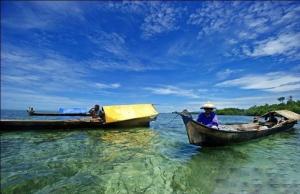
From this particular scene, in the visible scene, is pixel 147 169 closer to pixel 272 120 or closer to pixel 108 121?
pixel 108 121

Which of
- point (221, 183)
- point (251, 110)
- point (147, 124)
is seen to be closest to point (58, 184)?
point (221, 183)

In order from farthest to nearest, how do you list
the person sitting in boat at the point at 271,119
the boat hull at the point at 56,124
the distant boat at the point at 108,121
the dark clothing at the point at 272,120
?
1. the dark clothing at the point at 272,120
2. the person sitting in boat at the point at 271,119
3. the distant boat at the point at 108,121
4. the boat hull at the point at 56,124

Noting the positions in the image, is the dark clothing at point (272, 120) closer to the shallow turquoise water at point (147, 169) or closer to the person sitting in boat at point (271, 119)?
the person sitting in boat at point (271, 119)

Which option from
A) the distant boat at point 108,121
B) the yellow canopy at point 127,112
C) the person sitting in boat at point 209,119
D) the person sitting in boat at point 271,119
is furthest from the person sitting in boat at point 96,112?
the person sitting in boat at point 271,119

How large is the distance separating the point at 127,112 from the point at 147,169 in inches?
436

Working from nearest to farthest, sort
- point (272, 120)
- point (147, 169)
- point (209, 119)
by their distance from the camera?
point (147, 169)
point (209, 119)
point (272, 120)

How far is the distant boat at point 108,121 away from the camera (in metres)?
15.7

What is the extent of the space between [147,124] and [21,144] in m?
9.84

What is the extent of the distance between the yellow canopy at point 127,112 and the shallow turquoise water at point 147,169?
613cm

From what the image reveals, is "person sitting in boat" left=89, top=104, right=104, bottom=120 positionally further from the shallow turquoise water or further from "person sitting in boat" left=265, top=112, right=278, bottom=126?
"person sitting in boat" left=265, top=112, right=278, bottom=126

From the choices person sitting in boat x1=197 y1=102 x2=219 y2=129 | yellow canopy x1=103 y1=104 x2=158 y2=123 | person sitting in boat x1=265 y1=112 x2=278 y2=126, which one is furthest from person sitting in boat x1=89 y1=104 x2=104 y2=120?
person sitting in boat x1=265 y1=112 x2=278 y2=126

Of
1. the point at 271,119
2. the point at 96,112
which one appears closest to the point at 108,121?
the point at 96,112

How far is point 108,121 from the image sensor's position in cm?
1702

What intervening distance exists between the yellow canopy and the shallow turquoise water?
20.1 feet
